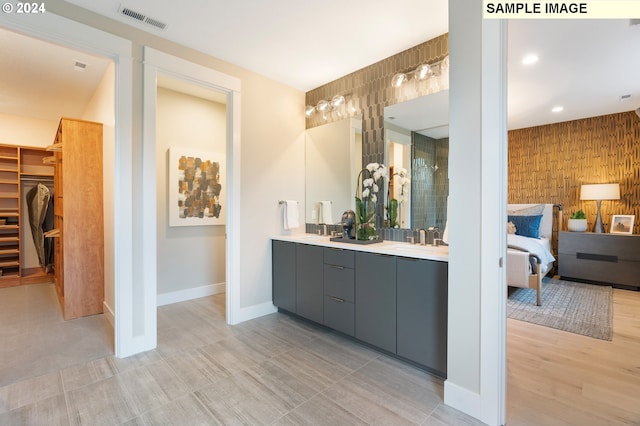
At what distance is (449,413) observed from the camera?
171 centimetres

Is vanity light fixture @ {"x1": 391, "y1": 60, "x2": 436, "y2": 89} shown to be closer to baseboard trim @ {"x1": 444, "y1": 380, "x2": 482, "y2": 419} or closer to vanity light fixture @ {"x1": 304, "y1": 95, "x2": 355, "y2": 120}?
vanity light fixture @ {"x1": 304, "y1": 95, "x2": 355, "y2": 120}

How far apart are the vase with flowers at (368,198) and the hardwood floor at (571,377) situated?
1.53m

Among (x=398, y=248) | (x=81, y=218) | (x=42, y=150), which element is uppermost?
(x=42, y=150)

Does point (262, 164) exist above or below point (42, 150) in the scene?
below

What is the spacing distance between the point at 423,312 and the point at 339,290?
809mm

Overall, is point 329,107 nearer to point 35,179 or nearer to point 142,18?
point 142,18

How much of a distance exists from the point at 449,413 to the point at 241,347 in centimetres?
167

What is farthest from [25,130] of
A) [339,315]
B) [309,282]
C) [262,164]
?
[339,315]

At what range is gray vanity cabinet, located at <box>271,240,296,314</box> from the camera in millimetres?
3145

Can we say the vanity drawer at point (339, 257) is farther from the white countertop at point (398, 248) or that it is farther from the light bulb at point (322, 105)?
the light bulb at point (322, 105)

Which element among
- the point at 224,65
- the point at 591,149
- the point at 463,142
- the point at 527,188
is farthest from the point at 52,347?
the point at 591,149

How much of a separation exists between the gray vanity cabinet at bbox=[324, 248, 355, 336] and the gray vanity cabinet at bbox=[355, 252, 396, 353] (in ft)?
0.22

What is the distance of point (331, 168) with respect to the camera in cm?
345

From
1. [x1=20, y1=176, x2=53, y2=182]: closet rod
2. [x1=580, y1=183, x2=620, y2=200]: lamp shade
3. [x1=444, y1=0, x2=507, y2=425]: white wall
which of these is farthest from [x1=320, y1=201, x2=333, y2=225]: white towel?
[x1=20, y1=176, x2=53, y2=182]: closet rod
